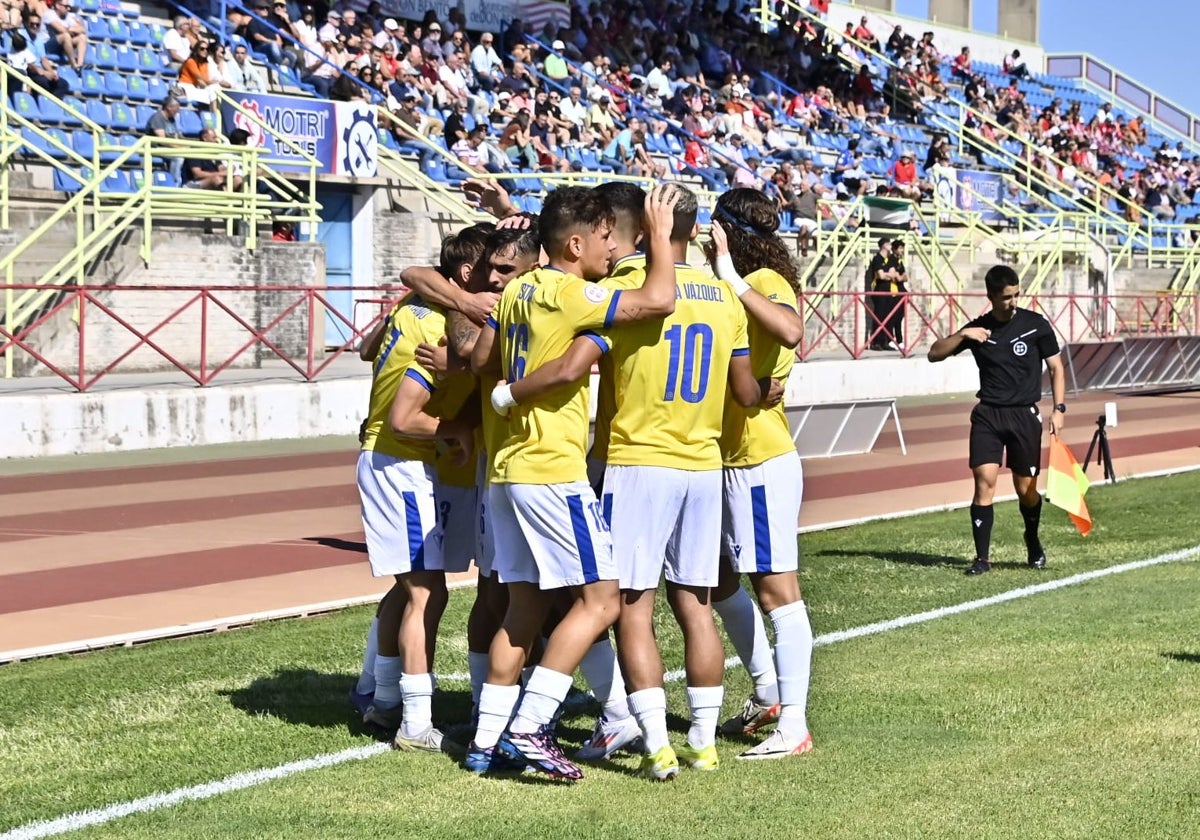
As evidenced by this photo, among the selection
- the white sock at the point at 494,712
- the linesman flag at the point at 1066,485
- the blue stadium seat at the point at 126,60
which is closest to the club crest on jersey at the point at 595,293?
the white sock at the point at 494,712

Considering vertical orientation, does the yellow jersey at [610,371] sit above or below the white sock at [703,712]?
above

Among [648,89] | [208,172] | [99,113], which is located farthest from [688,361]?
[648,89]

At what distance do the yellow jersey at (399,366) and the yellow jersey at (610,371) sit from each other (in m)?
0.74

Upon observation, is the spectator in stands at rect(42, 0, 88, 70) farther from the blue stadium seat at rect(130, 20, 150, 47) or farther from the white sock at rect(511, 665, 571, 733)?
the white sock at rect(511, 665, 571, 733)

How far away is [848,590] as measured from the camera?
10516 millimetres

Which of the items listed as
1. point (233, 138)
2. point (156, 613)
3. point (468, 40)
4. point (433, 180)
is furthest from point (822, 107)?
point (156, 613)

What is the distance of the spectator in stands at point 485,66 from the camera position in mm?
31797

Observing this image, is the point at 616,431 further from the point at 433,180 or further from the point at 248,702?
the point at 433,180

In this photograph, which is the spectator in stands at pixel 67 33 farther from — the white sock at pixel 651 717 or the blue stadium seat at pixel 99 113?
the white sock at pixel 651 717

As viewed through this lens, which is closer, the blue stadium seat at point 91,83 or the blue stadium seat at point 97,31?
the blue stadium seat at point 91,83

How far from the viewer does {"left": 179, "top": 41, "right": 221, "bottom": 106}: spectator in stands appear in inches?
966

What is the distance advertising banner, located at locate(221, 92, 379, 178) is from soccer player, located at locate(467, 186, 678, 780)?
1909cm

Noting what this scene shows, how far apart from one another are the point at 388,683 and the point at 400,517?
0.70 metres

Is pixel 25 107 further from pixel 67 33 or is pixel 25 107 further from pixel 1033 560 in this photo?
pixel 1033 560
